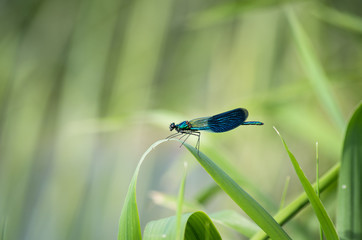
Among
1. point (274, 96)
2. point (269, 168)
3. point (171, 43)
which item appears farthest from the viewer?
point (171, 43)

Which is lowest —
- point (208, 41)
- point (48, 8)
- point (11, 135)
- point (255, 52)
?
point (11, 135)

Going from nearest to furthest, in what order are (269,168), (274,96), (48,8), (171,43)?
(274,96)
(269,168)
(48,8)
(171,43)

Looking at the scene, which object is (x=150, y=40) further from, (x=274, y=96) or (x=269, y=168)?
(x=274, y=96)

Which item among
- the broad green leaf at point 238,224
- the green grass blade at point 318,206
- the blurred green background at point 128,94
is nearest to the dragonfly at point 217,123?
the broad green leaf at point 238,224

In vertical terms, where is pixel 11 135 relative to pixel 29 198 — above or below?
above

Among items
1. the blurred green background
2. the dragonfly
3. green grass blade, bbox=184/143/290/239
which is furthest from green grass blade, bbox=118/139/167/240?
the blurred green background

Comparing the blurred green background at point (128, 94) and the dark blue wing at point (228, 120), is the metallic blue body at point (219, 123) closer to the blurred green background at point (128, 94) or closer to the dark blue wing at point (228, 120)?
the dark blue wing at point (228, 120)

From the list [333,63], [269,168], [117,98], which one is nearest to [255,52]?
[333,63]
